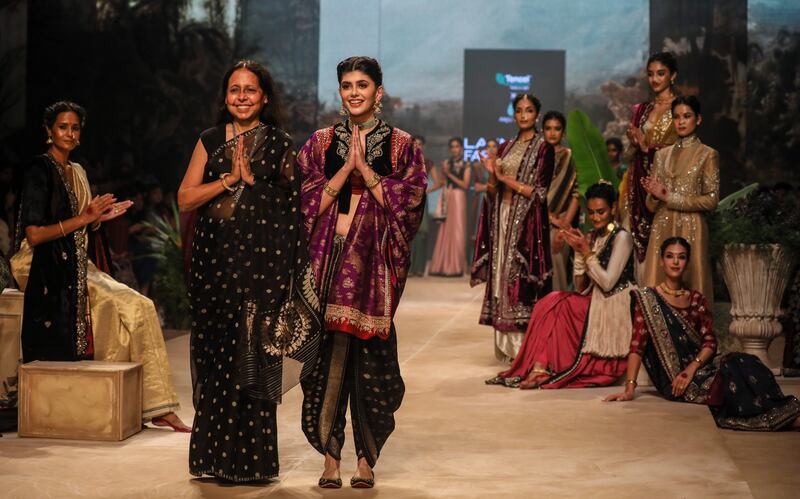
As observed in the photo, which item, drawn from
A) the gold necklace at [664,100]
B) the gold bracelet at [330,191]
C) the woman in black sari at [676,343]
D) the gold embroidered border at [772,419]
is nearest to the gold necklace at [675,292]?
the woman in black sari at [676,343]

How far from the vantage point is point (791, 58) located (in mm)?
15375

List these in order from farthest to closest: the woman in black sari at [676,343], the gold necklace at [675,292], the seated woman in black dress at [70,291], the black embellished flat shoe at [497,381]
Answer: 1. the black embellished flat shoe at [497,381]
2. the gold necklace at [675,292]
3. the woman in black sari at [676,343]
4. the seated woman in black dress at [70,291]

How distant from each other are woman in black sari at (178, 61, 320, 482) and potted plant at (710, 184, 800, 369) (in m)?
4.06

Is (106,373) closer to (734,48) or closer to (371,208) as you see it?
(371,208)

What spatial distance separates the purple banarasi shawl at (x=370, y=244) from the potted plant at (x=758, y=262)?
3727 mm

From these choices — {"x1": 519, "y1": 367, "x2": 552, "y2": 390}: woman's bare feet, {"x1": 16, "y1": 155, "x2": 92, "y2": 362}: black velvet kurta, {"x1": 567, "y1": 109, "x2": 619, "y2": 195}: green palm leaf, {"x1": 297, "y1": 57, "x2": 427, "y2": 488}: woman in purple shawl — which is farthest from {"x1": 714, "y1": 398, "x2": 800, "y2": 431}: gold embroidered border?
{"x1": 567, "y1": 109, "x2": 619, "y2": 195}: green palm leaf

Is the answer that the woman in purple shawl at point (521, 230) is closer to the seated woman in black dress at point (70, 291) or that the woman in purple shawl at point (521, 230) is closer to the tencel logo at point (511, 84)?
the seated woman in black dress at point (70, 291)

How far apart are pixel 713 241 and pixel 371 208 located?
3910mm

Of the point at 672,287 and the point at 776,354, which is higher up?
the point at 672,287

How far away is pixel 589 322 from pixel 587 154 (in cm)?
238

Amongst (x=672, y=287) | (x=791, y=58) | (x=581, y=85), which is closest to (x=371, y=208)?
(x=672, y=287)

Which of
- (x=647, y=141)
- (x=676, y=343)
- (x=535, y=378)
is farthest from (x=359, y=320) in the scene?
(x=647, y=141)

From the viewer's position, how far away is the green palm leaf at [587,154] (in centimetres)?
881

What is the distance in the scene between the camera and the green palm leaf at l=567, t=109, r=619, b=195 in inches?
347
